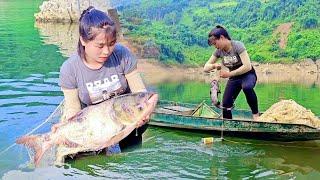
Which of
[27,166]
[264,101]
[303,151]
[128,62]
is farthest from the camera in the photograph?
[264,101]

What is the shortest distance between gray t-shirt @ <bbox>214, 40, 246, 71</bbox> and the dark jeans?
0.85 ft

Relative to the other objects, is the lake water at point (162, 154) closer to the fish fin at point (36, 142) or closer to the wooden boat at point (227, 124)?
the wooden boat at point (227, 124)

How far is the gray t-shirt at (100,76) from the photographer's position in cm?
485

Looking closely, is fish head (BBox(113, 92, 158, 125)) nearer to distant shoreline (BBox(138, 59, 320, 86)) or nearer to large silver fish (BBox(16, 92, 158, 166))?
large silver fish (BBox(16, 92, 158, 166))

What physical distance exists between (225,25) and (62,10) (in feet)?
50.2

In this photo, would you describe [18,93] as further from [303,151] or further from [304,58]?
[304,58]

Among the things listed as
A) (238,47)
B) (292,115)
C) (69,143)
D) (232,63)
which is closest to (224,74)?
(232,63)

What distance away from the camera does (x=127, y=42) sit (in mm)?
22031

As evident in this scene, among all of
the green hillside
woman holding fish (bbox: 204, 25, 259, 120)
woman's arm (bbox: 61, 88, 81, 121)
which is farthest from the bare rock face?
woman's arm (bbox: 61, 88, 81, 121)

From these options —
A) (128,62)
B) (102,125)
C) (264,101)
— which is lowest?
(264,101)

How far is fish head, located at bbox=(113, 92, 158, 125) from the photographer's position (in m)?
4.38

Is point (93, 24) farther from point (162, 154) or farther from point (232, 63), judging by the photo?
point (232, 63)

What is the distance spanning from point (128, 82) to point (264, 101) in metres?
9.99

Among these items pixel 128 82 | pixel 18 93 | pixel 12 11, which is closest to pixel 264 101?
pixel 18 93
